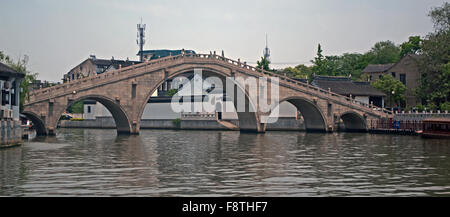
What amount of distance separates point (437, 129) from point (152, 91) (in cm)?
2611

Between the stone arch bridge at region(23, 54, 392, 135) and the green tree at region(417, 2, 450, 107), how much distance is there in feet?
20.2

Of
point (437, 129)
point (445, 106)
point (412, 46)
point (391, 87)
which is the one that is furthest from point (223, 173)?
point (412, 46)

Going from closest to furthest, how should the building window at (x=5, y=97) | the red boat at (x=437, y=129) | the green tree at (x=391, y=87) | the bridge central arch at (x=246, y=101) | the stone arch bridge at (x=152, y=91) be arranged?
the building window at (x=5, y=97), the red boat at (x=437, y=129), the stone arch bridge at (x=152, y=91), the bridge central arch at (x=246, y=101), the green tree at (x=391, y=87)

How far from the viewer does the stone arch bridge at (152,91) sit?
1833 inches

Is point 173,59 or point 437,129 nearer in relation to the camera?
point 437,129

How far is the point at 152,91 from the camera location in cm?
5334

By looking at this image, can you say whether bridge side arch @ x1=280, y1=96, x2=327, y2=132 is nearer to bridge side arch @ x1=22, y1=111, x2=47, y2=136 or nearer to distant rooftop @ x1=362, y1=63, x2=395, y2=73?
distant rooftop @ x1=362, y1=63, x2=395, y2=73

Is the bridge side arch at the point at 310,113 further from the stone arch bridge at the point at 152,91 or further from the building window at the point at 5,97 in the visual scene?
the building window at the point at 5,97

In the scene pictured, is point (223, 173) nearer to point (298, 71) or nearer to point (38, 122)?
point (38, 122)

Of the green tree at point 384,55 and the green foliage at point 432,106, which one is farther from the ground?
the green tree at point 384,55

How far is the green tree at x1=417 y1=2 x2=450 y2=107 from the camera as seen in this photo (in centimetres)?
6266

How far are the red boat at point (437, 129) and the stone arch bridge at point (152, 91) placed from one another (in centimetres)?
1464

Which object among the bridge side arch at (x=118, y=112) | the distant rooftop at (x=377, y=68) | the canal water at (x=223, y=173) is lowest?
the canal water at (x=223, y=173)

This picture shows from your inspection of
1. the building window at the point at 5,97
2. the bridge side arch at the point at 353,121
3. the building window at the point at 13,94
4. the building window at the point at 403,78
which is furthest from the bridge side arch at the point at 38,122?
the building window at the point at 403,78
